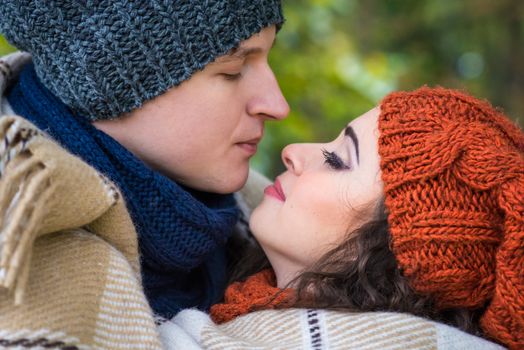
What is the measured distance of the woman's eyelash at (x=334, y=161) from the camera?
6.25 feet

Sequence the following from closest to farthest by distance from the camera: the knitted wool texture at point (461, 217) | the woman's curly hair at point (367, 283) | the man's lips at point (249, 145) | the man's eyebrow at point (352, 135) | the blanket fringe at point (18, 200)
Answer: the blanket fringe at point (18, 200) < the knitted wool texture at point (461, 217) < the woman's curly hair at point (367, 283) < the man's eyebrow at point (352, 135) < the man's lips at point (249, 145)

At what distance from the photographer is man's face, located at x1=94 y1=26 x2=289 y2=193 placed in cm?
193

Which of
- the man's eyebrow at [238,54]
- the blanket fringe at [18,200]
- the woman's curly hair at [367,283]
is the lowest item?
the woman's curly hair at [367,283]

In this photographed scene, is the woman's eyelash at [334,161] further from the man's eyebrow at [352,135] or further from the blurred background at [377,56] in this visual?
the blurred background at [377,56]

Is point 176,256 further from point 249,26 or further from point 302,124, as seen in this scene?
point 302,124

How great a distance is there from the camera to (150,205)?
1.85 m

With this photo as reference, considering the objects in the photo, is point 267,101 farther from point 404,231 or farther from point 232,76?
point 404,231

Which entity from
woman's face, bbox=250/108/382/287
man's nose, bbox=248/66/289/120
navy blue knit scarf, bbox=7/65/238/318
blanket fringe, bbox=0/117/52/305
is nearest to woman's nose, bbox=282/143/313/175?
woman's face, bbox=250/108/382/287

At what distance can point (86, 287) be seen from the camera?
57.3 inches

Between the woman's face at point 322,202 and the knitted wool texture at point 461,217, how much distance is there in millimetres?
87

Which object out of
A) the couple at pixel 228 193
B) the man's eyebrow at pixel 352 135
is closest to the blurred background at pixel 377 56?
the couple at pixel 228 193

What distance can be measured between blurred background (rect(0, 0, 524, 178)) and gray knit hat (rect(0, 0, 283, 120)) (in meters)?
0.79

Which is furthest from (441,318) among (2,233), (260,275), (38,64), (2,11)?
(2,11)

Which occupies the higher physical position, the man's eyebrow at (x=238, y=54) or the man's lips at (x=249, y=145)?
the man's eyebrow at (x=238, y=54)
